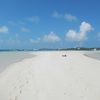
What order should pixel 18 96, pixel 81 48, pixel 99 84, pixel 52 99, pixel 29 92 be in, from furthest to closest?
1. pixel 81 48
2. pixel 99 84
3. pixel 29 92
4. pixel 18 96
5. pixel 52 99

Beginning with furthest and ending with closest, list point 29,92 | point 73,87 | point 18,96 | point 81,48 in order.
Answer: point 81,48 → point 73,87 → point 29,92 → point 18,96

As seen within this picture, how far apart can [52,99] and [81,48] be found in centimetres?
16583

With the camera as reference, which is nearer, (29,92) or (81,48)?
(29,92)

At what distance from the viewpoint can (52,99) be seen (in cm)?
783

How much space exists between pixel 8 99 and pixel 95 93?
141 inches

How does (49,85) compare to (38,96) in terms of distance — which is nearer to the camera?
(38,96)

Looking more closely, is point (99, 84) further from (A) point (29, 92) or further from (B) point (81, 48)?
(B) point (81, 48)

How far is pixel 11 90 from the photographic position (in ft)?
31.1

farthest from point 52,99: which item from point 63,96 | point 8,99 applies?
point 8,99

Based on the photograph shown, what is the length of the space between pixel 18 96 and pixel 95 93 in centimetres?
320

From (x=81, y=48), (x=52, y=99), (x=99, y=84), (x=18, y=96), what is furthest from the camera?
(x=81, y=48)

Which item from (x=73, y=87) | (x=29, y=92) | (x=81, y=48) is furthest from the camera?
(x=81, y=48)

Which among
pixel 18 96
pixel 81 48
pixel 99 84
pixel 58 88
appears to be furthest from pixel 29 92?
pixel 81 48

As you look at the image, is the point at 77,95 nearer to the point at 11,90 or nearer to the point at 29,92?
the point at 29,92
